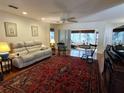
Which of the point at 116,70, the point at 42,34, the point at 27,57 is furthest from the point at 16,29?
the point at 116,70

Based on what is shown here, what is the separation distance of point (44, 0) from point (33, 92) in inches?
102

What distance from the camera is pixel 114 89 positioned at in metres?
1.76

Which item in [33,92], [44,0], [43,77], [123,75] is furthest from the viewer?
[43,77]

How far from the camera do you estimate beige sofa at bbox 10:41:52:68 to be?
3638 mm

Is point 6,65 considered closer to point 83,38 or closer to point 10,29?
point 10,29

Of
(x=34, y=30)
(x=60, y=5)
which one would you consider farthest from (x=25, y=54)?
(x=60, y=5)

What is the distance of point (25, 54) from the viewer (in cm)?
423

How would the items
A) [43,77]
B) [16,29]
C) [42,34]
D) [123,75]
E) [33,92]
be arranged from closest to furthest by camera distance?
1. [123,75]
2. [33,92]
3. [43,77]
4. [16,29]
5. [42,34]

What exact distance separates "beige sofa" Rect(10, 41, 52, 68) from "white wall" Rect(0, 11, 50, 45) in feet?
1.59

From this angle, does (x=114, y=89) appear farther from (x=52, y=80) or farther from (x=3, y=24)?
(x=3, y=24)

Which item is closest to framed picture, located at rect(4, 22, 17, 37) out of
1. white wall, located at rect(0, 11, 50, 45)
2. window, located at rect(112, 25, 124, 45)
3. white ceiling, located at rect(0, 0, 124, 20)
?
white wall, located at rect(0, 11, 50, 45)

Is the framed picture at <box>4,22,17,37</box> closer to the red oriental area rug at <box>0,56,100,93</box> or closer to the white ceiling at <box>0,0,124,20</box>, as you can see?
the white ceiling at <box>0,0,124,20</box>

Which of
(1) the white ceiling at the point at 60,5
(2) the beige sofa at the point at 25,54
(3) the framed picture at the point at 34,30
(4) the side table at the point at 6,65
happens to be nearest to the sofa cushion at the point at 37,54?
(2) the beige sofa at the point at 25,54

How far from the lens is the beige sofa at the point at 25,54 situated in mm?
3638
